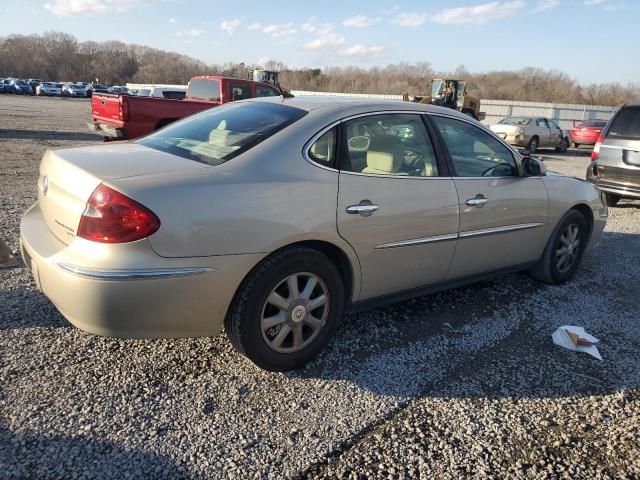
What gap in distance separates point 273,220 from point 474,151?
2.03m

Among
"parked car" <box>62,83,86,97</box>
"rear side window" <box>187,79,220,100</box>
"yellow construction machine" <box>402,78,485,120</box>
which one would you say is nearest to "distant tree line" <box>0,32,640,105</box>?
"parked car" <box>62,83,86,97</box>

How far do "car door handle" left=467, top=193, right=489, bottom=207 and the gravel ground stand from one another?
0.89 m

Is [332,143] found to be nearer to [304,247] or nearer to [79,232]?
[304,247]

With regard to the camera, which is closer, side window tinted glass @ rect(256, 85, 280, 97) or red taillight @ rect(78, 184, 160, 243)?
red taillight @ rect(78, 184, 160, 243)

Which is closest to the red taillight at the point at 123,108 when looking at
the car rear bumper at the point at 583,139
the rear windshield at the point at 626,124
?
the rear windshield at the point at 626,124

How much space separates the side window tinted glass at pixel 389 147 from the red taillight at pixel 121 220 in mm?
1232

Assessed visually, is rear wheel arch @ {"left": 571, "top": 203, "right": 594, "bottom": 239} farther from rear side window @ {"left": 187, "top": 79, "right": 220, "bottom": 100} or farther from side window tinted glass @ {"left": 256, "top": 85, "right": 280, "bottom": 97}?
rear side window @ {"left": 187, "top": 79, "right": 220, "bottom": 100}

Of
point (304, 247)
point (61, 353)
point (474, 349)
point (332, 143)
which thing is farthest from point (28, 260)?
point (474, 349)

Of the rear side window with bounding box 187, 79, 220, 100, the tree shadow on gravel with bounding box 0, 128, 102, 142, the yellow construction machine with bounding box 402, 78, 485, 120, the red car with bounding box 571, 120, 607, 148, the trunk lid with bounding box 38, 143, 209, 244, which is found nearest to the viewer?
the trunk lid with bounding box 38, 143, 209, 244

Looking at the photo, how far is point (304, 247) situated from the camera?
299 cm

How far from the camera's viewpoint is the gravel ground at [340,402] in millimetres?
2381

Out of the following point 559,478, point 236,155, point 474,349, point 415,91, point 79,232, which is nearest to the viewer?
point 559,478

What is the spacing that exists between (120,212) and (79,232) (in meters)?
0.28

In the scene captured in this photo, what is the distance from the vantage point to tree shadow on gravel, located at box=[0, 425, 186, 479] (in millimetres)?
2201
